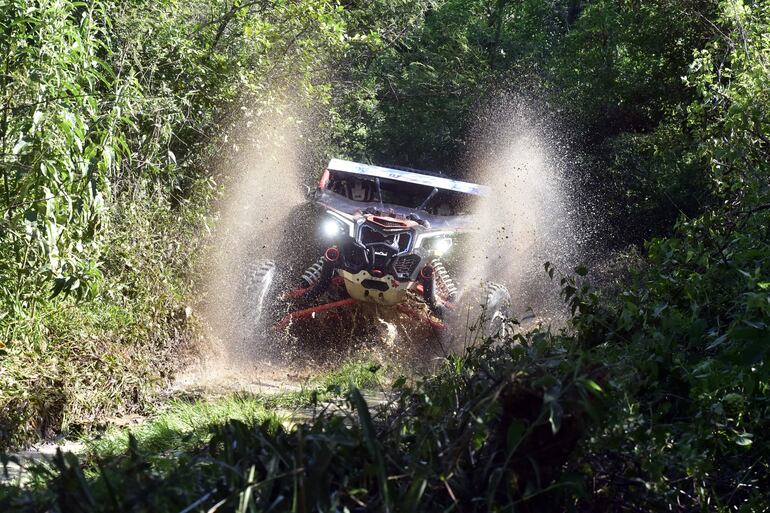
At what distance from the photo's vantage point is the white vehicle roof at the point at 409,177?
478 inches

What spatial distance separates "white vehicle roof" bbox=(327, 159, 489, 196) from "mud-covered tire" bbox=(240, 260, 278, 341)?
1787mm

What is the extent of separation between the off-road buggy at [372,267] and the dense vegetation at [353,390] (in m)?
1.24

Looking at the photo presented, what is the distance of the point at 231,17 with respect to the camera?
1088 centimetres

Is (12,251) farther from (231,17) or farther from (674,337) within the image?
(231,17)

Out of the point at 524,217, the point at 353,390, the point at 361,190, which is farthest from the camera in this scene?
the point at 524,217

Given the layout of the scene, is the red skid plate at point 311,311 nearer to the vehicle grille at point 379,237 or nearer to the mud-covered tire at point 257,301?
the mud-covered tire at point 257,301

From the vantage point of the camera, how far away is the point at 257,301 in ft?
36.6

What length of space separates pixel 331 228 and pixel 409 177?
5.70 ft

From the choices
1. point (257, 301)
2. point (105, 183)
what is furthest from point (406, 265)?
point (105, 183)

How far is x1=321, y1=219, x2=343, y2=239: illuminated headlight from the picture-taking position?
1088 cm

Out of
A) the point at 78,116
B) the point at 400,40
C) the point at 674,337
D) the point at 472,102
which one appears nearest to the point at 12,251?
the point at 78,116

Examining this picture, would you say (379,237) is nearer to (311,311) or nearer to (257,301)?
(311,311)

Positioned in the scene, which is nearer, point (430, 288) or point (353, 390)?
point (353, 390)

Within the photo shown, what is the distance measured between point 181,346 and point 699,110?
19.3 feet
